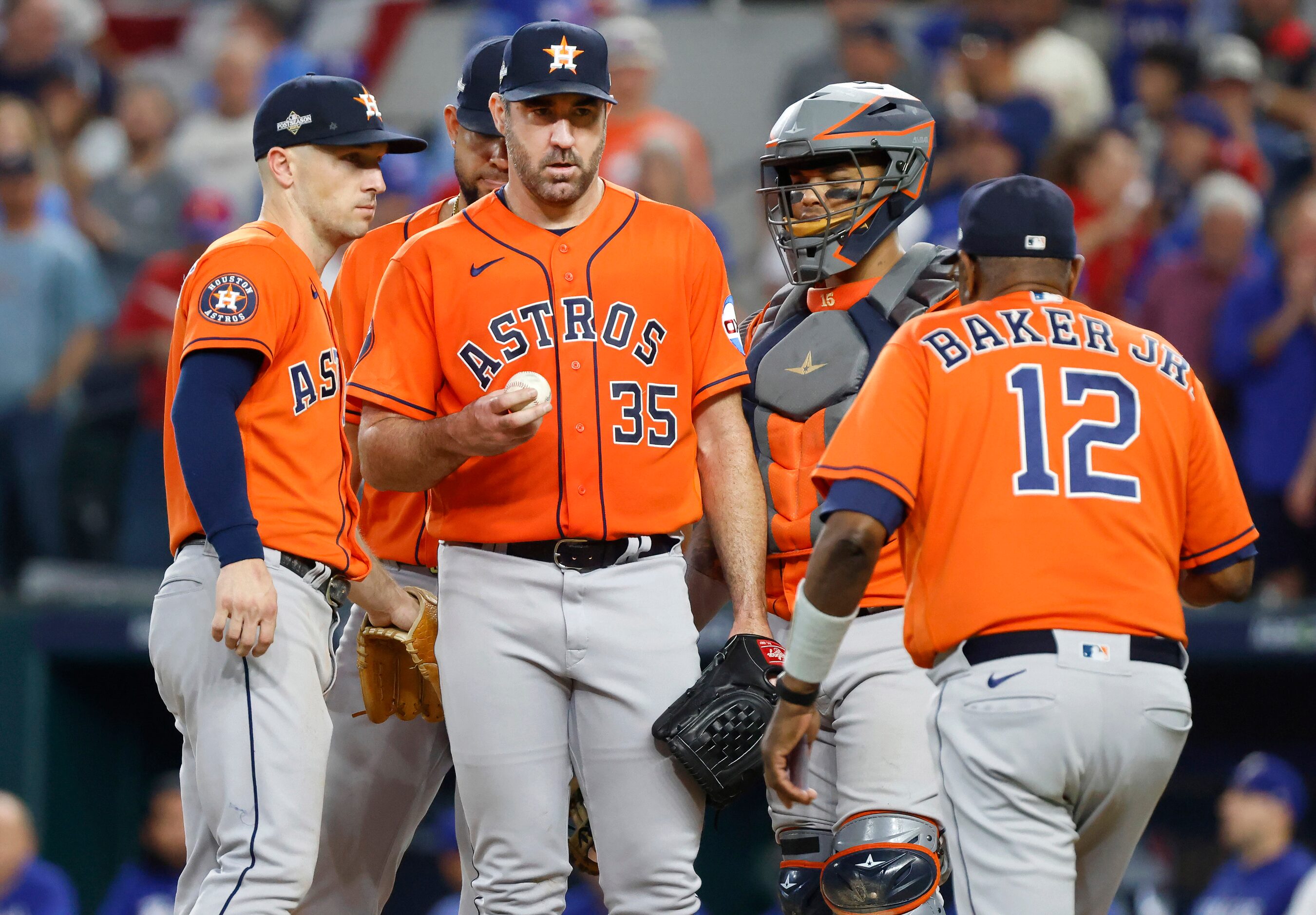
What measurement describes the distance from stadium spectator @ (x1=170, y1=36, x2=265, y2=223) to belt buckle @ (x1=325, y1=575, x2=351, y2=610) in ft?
Answer: 19.7

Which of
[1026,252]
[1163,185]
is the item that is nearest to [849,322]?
[1026,252]

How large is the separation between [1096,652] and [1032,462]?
14.3 inches

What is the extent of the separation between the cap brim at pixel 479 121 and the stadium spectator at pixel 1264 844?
4.56m

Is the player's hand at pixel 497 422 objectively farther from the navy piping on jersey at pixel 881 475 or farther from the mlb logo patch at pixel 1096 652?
the mlb logo patch at pixel 1096 652

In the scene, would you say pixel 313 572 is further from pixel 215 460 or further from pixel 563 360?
pixel 563 360

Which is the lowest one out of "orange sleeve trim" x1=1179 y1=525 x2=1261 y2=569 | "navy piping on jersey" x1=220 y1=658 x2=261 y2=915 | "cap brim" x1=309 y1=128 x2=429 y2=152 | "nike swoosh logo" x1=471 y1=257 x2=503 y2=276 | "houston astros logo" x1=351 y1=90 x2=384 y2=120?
"navy piping on jersey" x1=220 y1=658 x2=261 y2=915

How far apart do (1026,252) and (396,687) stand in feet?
5.77

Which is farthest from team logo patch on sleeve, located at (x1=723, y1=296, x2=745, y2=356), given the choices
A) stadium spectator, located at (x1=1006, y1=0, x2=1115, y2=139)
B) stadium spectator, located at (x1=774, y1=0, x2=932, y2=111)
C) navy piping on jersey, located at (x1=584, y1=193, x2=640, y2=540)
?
stadium spectator, located at (x1=1006, y1=0, x2=1115, y2=139)

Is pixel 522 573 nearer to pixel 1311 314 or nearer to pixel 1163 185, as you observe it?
pixel 1311 314

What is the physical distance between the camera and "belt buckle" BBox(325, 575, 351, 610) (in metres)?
3.71

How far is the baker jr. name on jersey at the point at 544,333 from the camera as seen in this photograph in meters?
3.62

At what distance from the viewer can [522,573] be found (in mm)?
3570

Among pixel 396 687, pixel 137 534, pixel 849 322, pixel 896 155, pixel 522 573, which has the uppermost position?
pixel 896 155

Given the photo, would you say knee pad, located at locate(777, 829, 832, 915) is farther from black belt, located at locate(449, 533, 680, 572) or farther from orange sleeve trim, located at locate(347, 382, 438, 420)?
orange sleeve trim, located at locate(347, 382, 438, 420)
